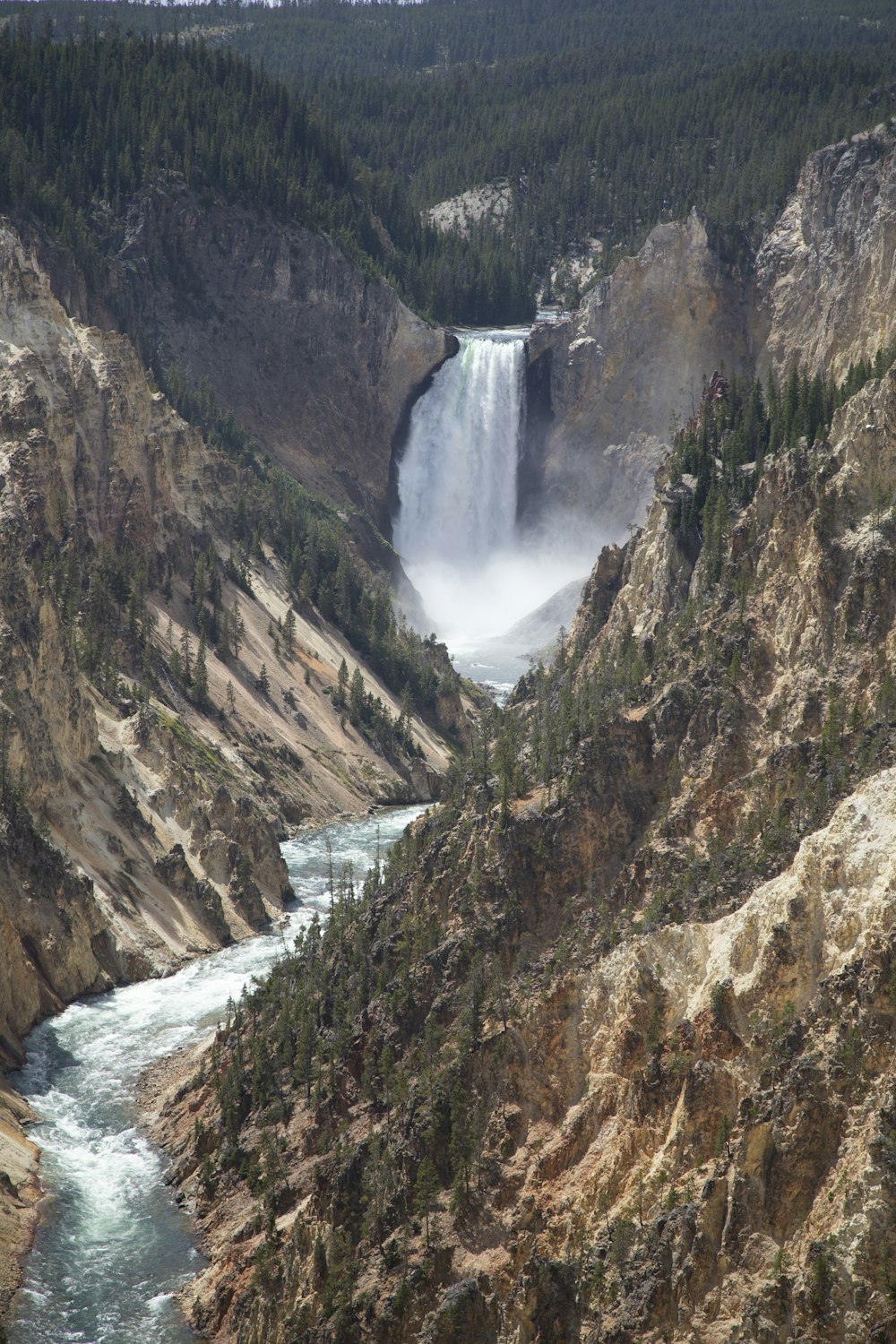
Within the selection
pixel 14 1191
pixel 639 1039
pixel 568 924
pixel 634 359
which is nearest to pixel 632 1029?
pixel 639 1039

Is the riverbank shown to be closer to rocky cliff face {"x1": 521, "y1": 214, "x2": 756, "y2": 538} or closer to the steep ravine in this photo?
the steep ravine

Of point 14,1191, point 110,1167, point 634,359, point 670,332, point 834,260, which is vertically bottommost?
point 110,1167

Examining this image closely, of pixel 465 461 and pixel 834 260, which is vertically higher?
pixel 834 260

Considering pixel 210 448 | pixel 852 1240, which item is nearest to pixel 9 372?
pixel 210 448

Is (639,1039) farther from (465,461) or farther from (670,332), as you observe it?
(465,461)

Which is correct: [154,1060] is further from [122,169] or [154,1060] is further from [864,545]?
[122,169]

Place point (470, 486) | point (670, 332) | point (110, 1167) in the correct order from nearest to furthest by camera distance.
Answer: point (110, 1167) < point (670, 332) < point (470, 486)
